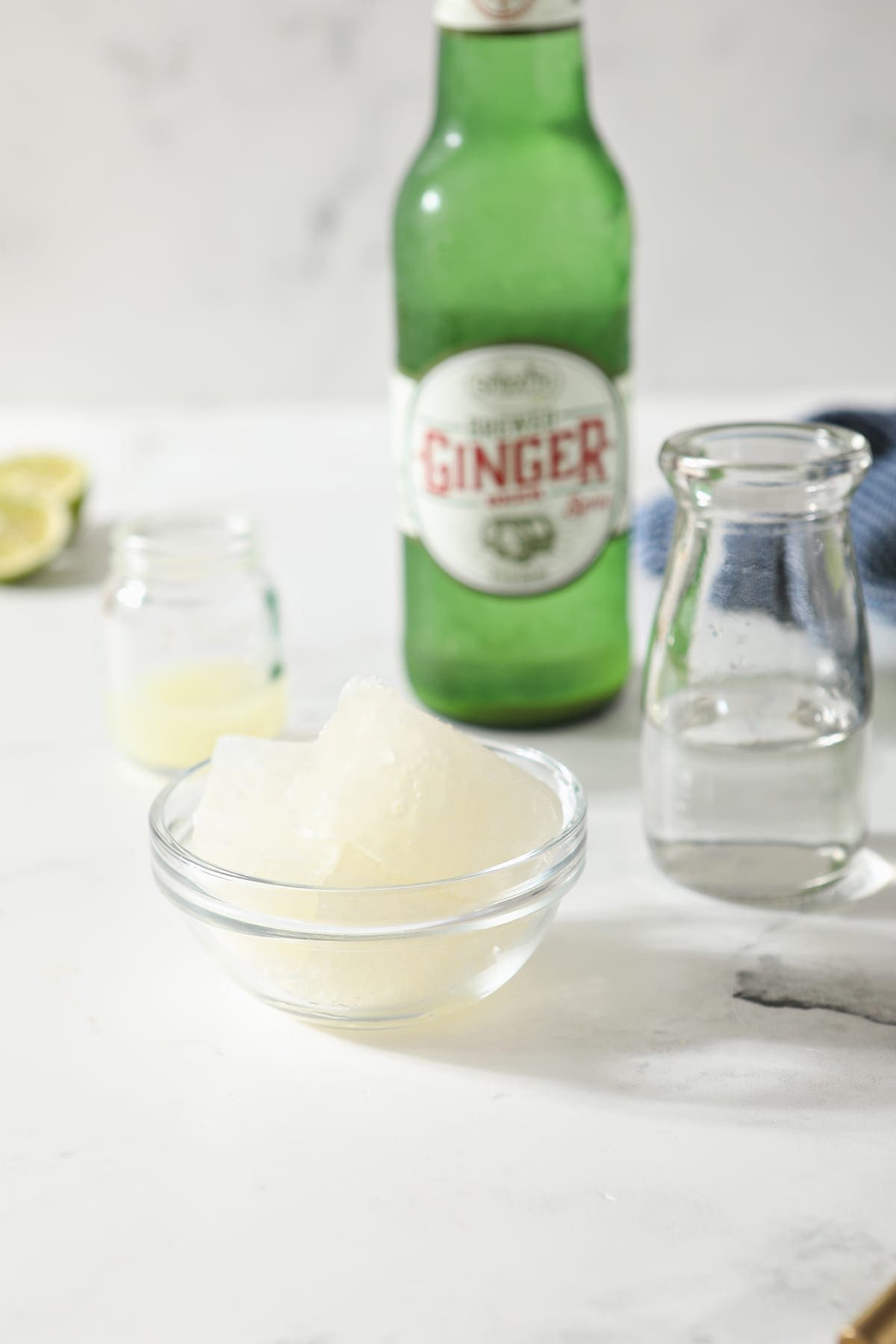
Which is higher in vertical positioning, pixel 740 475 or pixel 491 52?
pixel 491 52

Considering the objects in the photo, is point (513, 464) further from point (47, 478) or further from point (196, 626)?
point (47, 478)

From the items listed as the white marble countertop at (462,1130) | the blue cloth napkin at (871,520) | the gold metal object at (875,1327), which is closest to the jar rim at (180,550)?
the white marble countertop at (462,1130)

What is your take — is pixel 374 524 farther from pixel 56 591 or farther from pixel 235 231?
pixel 235 231

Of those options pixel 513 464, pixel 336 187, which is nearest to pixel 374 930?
pixel 513 464

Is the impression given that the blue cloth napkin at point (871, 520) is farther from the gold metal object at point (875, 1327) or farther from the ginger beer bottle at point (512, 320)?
the gold metal object at point (875, 1327)

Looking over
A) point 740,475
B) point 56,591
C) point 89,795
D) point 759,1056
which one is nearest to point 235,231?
point 56,591

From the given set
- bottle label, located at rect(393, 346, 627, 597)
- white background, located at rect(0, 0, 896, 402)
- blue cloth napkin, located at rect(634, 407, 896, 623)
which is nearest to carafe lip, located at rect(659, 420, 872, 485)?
bottle label, located at rect(393, 346, 627, 597)
